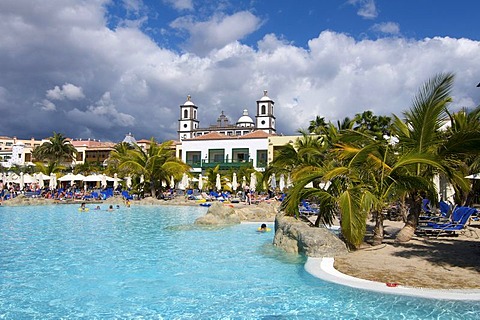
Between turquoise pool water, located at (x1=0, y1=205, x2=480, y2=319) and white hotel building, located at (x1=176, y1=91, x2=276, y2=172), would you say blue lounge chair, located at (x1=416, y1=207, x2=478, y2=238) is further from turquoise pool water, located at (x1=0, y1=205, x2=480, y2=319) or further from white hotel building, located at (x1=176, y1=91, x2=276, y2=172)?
white hotel building, located at (x1=176, y1=91, x2=276, y2=172)

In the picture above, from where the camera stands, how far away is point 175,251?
412 inches

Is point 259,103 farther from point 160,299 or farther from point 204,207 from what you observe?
point 160,299

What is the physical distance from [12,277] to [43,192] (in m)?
26.4

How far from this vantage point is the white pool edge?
5.78 meters

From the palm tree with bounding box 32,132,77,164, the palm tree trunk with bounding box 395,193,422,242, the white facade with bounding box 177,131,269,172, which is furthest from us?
the palm tree with bounding box 32,132,77,164

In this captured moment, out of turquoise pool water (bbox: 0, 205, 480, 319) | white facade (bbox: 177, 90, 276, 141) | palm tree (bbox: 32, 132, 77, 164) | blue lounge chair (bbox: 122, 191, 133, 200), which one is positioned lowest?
turquoise pool water (bbox: 0, 205, 480, 319)

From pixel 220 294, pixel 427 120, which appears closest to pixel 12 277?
pixel 220 294

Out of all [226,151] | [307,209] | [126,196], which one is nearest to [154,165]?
[126,196]

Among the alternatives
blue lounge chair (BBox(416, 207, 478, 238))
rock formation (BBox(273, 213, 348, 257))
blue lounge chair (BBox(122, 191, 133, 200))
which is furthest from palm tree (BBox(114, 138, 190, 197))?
blue lounge chair (BBox(416, 207, 478, 238))

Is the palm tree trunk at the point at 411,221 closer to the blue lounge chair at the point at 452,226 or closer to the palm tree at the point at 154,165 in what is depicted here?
the blue lounge chair at the point at 452,226

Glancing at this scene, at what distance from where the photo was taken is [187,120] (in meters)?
92.3

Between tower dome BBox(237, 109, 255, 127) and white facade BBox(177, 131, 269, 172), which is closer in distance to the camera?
white facade BBox(177, 131, 269, 172)

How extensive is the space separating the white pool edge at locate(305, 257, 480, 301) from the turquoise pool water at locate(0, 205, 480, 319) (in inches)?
3.9

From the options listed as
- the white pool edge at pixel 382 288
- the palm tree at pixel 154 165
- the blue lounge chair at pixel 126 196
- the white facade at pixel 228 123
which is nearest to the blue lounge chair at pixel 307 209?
the white pool edge at pixel 382 288
